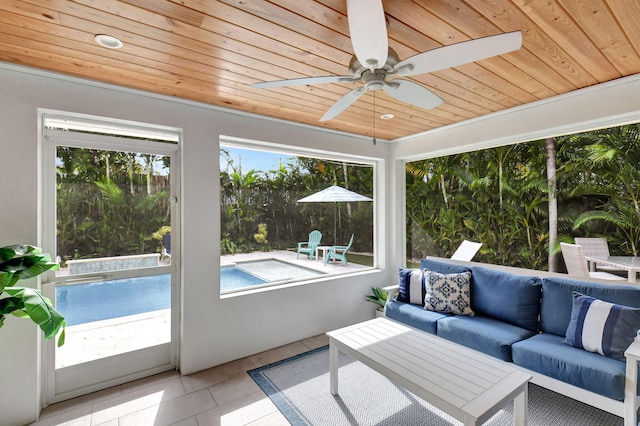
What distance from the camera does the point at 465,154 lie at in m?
3.77

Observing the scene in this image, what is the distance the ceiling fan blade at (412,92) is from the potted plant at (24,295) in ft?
7.34

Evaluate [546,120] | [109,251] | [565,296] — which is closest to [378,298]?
[565,296]

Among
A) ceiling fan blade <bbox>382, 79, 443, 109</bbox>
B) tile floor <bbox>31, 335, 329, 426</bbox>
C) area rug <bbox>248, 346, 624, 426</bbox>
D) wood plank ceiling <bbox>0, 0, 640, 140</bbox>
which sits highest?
wood plank ceiling <bbox>0, 0, 640, 140</bbox>

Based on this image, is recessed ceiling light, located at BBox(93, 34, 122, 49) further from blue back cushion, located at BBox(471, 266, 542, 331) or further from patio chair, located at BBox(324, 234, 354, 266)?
blue back cushion, located at BBox(471, 266, 542, 331)

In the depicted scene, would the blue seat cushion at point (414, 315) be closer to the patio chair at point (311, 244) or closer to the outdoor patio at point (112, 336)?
the patio chair at point (311, 244)

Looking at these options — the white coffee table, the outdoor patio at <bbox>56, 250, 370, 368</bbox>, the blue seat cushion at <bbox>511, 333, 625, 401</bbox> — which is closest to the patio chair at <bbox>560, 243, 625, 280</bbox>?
the blue seat cushion at <bbox>511, 333, 625, 401</bbox>

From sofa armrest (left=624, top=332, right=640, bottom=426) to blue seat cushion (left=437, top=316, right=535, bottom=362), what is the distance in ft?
2.18

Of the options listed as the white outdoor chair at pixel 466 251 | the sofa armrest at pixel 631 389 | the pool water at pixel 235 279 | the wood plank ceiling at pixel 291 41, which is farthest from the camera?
the white outdoor chair at pixel 466 251

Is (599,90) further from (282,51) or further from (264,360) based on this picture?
(264,360)

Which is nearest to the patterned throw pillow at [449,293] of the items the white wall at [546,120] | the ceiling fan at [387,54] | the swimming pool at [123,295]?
the white wall at [546,120]

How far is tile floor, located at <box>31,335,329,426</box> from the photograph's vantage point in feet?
7.29

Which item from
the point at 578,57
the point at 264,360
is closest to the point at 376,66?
the point at 578,57

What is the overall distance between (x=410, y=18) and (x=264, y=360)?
3.06 m

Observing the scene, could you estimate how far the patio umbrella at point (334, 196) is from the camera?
13.1 ft
